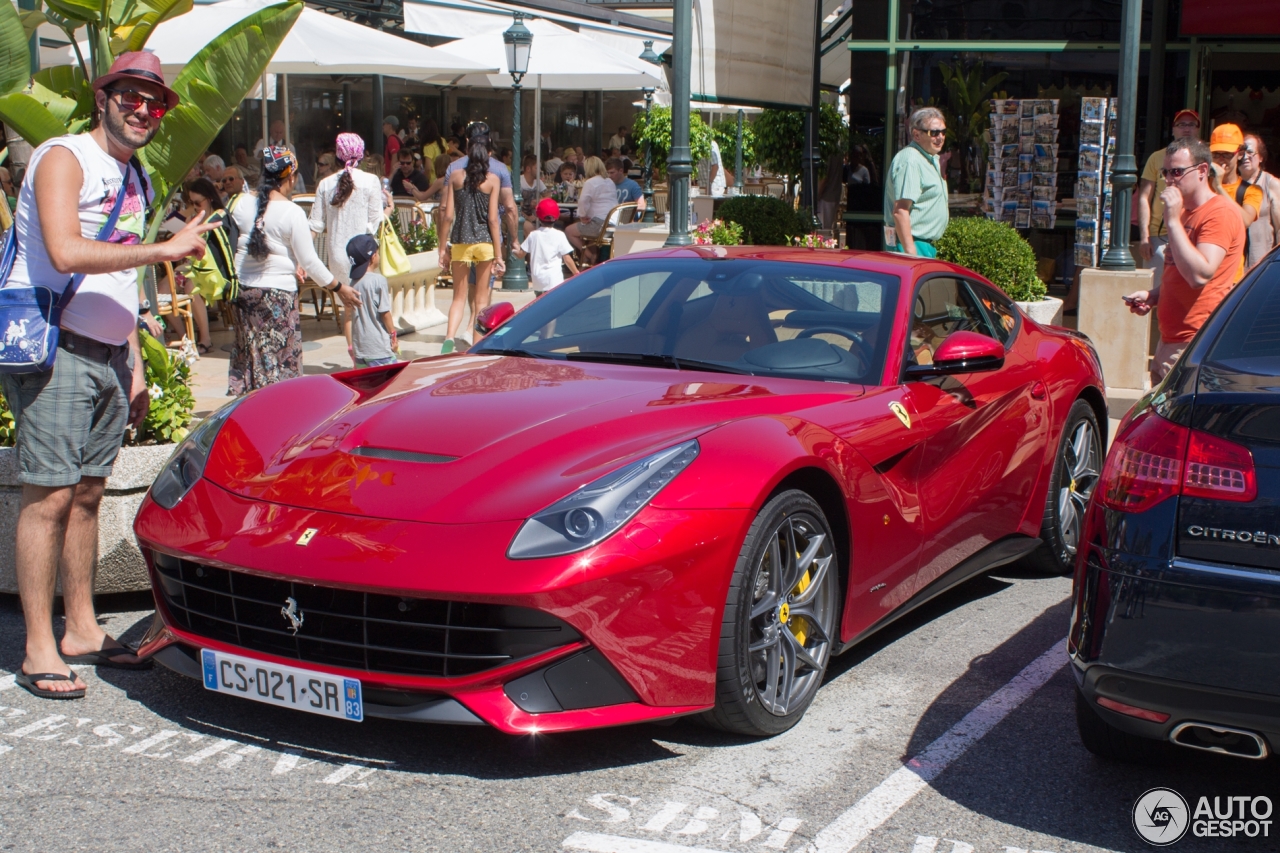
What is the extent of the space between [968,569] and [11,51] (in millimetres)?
4751

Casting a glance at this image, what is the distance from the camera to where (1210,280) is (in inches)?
242

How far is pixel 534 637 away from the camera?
343cm

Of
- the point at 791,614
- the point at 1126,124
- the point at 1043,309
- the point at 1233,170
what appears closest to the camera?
the point at 791,614

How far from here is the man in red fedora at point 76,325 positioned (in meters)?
4.15

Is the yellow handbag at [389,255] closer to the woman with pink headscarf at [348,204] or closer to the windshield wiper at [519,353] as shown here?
the woman with pink headscarf at [348,204]

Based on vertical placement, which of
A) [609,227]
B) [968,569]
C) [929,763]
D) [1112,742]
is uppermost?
[609,227]

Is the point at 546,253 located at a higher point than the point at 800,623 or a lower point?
higher

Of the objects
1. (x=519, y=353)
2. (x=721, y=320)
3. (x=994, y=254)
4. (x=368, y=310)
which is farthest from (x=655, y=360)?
(x=994, y=254)

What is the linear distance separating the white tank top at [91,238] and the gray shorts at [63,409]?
2.6 inches

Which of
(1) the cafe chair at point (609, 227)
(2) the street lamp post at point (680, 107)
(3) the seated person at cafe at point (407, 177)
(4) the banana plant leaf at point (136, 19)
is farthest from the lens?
(3) the seated person at cafe at point (407, 177)

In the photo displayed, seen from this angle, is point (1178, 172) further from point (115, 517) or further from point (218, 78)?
point (115, 517)

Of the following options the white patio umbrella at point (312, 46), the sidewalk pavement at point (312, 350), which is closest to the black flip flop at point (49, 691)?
the sidewalk pavement at point (312, 350)

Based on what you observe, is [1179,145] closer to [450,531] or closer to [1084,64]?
[450,531]

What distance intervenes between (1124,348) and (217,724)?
7841 mm
